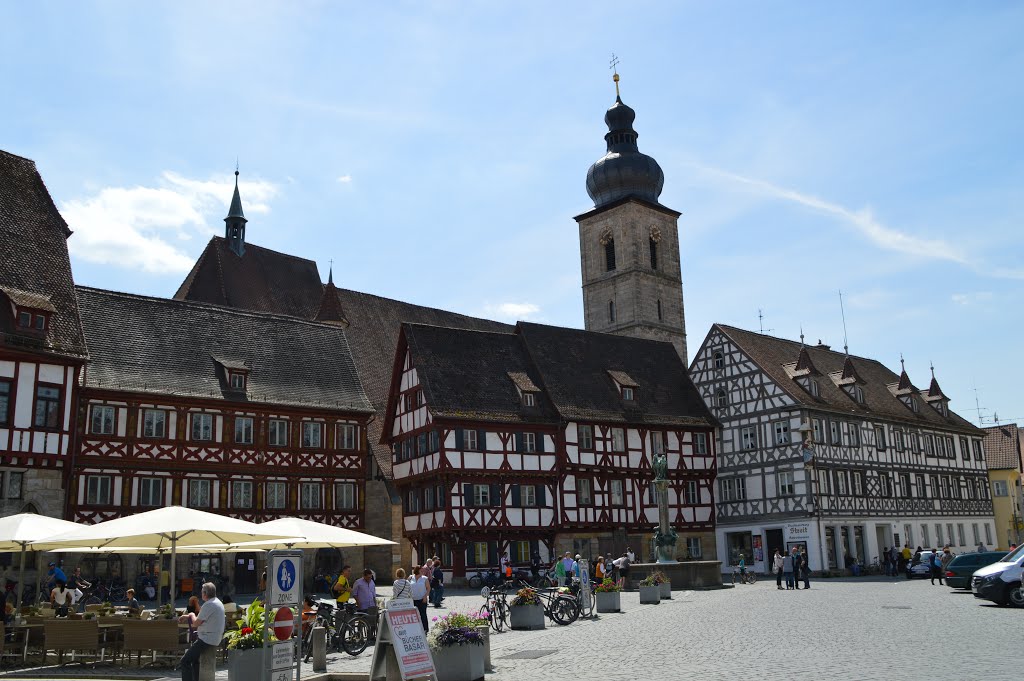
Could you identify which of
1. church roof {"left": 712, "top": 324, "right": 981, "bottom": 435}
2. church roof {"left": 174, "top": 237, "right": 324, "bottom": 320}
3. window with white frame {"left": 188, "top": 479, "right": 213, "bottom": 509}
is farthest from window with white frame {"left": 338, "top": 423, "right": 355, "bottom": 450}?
church roof {"left": 712, "top": 324, "right": 981, "bottom": 435}

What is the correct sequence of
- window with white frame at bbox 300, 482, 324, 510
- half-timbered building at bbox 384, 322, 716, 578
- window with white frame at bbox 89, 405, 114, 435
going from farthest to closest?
half-timbered building at bbox 384, 322, 716, 578
window with white frame at bbox 300, 482, 324, 510
window with white frame at bbox 89, 405, 114, 435

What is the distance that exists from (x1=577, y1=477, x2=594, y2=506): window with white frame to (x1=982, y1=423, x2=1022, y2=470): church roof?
3585 centimetres

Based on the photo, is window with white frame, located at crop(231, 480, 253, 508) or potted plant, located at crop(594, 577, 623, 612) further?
window with white frame, located at crop(231, 480, 253, 508)

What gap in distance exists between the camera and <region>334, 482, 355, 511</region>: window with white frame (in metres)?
39.8

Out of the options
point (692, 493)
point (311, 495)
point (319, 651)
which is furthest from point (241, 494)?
point (319, 651)

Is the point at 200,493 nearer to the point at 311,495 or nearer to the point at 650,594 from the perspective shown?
the point at 311,495

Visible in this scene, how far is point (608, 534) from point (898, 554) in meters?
13.3

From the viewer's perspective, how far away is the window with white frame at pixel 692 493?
47209mm

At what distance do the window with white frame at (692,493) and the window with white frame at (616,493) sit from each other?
4104 millimetres

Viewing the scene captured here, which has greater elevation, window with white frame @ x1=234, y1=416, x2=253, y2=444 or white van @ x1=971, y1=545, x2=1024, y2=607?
window with white frame @ x1=234, y1=416, x2=253, y2=444

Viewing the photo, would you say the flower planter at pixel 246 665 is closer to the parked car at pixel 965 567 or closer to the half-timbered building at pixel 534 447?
the parked car at pixel 965 567

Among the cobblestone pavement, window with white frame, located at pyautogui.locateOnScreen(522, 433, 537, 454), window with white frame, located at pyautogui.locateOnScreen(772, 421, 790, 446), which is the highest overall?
window with white frame, located at pyautogui.locateOnScreen(772, 421, 790, 446)

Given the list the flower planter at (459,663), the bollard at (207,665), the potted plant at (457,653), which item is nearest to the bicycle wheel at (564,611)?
the potted plant at (457,653)

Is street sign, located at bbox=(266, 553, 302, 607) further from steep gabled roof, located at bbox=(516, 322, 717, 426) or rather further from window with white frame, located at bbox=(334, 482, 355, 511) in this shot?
steep gabled roof, located at bbox=(516, 322, 717, 426)
